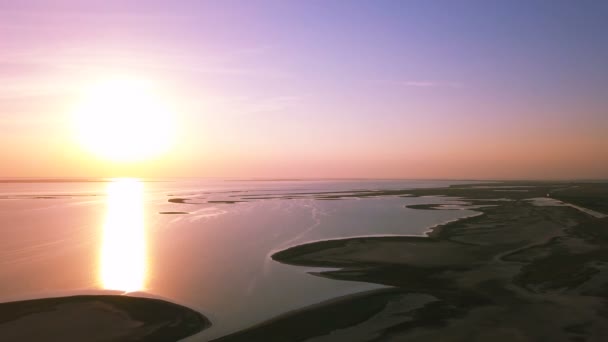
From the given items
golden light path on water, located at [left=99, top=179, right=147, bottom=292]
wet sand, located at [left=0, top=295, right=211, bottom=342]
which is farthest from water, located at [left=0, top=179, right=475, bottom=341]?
wet sand, located at [left=0, top=295, right=211, bottom=342]

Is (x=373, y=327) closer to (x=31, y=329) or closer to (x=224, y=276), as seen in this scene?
(x=224, y=276)

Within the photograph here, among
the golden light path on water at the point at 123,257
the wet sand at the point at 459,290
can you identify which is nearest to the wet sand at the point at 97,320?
the golden light path on water at the point at 123,257

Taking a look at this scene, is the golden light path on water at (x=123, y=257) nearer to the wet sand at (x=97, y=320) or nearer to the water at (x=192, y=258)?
the water at (x=192, y=258)

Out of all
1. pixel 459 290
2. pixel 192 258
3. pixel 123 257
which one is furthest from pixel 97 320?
pixel 459 290

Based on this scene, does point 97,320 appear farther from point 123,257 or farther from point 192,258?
point 123,257

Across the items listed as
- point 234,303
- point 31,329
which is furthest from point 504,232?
point 31,329

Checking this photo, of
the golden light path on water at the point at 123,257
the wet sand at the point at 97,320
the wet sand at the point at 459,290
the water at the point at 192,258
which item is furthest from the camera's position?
→ the golden light path on water at the point at 123,257

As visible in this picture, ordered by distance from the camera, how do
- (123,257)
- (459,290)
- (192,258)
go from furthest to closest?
1. (123,257)
2. (192,258)
3. (459,290)
